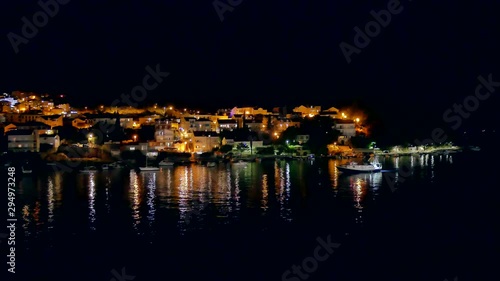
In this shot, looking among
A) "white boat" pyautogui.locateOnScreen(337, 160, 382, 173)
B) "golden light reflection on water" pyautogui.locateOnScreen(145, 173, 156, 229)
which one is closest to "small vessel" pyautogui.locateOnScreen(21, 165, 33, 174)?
"golden light reflection on water" pyautogui.locateOnScreen(145, 173, 156, 229)

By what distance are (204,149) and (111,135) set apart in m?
4.24

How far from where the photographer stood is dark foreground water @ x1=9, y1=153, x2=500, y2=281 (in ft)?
25.7

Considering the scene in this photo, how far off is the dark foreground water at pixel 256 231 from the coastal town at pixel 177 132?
8316mm

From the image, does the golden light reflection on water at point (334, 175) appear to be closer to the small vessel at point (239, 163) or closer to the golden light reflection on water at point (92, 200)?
the small vessel at point (239, 163)

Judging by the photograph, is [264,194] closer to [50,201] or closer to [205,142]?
[50,201]

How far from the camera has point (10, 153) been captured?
72.1 ft

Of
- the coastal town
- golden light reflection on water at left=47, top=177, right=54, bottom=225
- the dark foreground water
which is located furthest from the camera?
the coastal town

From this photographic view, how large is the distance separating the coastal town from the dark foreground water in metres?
8.32

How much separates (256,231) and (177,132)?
18968 millimetres

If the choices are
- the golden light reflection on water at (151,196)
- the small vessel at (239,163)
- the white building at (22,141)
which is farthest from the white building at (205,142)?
the golden light reflection on water at (151,196)

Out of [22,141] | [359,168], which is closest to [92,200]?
[359,168]

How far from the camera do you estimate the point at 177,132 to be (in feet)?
92.3

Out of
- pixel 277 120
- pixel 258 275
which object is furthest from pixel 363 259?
pixel 277 120

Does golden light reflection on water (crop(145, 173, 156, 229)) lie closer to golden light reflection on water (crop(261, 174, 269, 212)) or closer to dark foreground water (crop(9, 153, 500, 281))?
dark foreground water (crop(9, 153, 500, 281))
